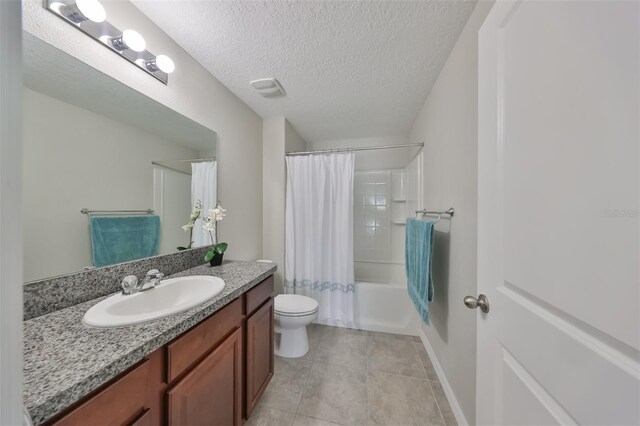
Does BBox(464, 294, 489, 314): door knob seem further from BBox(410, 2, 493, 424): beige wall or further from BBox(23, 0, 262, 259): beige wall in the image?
BBox(23, 0, 262, 259): beige wall

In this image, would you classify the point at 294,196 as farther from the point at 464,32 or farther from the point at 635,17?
the point at 635,17

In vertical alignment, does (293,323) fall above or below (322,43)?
below

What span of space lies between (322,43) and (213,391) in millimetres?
1915

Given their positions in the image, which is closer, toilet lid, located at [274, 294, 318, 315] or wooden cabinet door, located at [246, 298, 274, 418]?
wooden cabinet door, located at [246, 298, 274, 418]

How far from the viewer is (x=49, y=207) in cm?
81

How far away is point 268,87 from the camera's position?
5.68 ft

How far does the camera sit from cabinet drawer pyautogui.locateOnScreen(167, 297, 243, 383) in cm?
73

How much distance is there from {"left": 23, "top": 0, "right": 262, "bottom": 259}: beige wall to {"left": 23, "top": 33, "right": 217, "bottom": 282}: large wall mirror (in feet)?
0.17

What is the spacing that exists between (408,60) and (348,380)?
2318 mm

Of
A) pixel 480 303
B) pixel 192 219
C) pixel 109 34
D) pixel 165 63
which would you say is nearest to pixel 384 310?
pixel 480 303

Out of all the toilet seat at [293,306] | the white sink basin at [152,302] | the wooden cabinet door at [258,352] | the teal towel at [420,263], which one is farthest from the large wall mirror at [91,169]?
the teal towel at [420,263]

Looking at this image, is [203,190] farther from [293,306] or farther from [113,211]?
[293,306]

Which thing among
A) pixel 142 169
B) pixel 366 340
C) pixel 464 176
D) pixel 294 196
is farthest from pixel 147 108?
pixel 366 340

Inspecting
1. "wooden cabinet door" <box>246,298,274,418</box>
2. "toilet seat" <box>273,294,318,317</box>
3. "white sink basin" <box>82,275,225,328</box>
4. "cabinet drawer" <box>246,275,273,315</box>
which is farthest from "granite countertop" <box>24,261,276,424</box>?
"toilet seat" <box>273,294,318,317</box>
